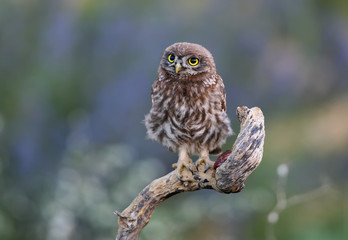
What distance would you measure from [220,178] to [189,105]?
0.49 metres

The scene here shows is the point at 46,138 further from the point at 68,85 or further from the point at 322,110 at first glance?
the point at 322,110

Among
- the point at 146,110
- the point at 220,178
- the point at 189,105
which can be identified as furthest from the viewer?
the point at 146,110

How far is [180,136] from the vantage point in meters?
2.14

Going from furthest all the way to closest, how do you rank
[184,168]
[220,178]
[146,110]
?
[146,110]
[184,168]
[220,178]

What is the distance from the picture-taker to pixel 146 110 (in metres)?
3.50

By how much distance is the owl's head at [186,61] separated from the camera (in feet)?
6.26

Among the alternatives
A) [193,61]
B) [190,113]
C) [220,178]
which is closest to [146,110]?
[190,113]

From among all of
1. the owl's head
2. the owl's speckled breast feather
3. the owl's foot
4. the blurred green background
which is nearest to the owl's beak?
the owl's head

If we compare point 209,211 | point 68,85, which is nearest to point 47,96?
point 68,85

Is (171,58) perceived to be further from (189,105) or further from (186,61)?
(189,105)

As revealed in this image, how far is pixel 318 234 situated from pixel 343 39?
138 centimetres

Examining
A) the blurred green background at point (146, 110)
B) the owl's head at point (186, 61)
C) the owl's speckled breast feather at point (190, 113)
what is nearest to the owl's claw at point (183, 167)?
the owl's speckled breast feather at point (190, 113)

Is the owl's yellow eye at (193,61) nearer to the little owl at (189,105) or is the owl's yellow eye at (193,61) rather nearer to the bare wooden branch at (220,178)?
the little owl at (189,105)

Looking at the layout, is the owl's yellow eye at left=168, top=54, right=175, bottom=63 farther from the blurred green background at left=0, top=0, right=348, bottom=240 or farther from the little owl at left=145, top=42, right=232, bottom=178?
the blurred green background at left=0, top=0, right=348, bottom=240
